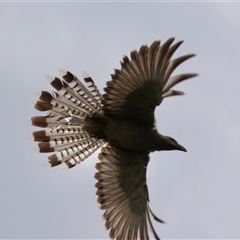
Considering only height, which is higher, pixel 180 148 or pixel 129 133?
pixel 129 133

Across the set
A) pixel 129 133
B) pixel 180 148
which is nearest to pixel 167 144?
pixel 180 148

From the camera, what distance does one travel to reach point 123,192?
580 inches

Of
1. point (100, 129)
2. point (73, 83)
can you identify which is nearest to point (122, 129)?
point (100, 129)

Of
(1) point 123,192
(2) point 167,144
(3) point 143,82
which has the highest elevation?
(3) point 143,82

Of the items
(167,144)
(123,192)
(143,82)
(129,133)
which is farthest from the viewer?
(123,192)

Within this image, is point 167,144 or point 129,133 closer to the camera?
point 167,144

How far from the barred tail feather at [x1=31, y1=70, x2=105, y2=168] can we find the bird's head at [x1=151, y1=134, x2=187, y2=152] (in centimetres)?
152

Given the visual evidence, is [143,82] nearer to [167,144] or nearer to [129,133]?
[129,133]

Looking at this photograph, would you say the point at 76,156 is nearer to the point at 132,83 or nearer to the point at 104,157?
the point at 104,157

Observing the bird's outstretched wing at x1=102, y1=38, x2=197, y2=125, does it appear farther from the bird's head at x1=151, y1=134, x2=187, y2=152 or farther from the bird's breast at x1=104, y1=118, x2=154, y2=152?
the bird's head at x1=151, y1=134, x2=187, y2=152

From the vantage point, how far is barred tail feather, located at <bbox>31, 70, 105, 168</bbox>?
13789 mm

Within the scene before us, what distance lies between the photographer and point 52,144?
14.4 m

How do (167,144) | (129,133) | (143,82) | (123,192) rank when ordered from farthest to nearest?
(123,192)
(129,133)
(167,144)
(143,82)

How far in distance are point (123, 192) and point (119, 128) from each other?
1.85 meters
